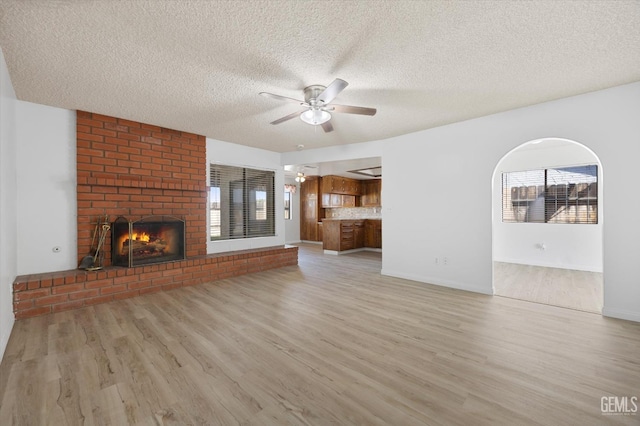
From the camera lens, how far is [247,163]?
5.57 m

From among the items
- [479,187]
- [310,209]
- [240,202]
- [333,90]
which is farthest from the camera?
[310,209]

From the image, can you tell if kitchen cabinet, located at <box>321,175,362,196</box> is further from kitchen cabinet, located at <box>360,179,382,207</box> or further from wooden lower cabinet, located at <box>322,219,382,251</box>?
wooden lower cabinet, located at <box>322,219,382,251</box>

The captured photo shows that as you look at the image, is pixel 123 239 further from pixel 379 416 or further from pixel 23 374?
pixel 379 416

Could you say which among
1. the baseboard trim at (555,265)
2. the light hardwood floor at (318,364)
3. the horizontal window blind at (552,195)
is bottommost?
the light hardwood floor at (318,364)

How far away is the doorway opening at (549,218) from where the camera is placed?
474cm

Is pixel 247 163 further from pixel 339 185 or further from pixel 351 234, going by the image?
pixel 339 185

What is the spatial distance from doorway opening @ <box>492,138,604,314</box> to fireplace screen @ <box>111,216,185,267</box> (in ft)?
16.8

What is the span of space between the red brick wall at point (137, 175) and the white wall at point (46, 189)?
11cm

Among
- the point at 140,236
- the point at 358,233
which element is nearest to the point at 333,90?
the point at 140,236

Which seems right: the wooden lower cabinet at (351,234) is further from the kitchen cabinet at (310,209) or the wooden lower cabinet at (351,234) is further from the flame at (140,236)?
the flame at (140,236)

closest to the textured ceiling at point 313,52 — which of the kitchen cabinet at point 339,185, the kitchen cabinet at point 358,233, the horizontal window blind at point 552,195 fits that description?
the horizontal window blind at point 552,195

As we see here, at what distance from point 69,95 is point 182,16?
2327 mm

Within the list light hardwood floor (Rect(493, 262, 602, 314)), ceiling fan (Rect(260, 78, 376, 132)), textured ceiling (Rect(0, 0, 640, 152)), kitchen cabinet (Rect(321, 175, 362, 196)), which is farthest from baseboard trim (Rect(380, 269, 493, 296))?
kitchen cabinet (Rect(321, 175, 362, 196))

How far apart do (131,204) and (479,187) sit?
17.0ft
